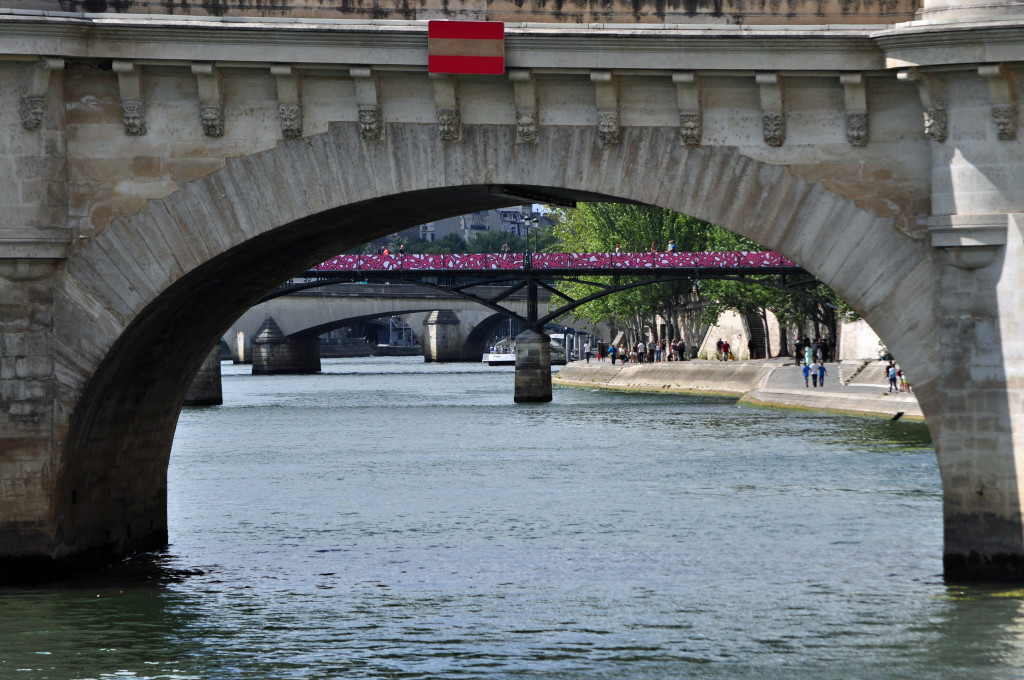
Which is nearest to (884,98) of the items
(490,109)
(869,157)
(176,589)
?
(869,157)

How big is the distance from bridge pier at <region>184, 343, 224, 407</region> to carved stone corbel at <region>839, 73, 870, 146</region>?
53.8 meters

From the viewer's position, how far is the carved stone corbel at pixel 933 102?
15.8m

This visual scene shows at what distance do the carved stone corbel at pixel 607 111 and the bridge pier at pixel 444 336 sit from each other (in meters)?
131

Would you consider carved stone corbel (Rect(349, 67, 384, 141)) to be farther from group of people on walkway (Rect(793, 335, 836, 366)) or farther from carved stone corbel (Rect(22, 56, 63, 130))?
group of people on walkway (Rect(793, 335, 836, 366))

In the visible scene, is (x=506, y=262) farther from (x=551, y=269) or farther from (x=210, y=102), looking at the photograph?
(x=210, y=102)

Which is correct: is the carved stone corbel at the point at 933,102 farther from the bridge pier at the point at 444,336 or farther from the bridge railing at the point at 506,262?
the bridge pier at the point at 444,336

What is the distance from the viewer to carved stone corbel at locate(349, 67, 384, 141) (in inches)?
644

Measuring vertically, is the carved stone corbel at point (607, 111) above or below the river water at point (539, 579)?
above

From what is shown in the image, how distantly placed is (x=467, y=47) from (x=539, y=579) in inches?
273

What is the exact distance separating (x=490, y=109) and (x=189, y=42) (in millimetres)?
3177

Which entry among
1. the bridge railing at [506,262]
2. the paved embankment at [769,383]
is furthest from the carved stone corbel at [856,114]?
the bridge railing at [506,262]

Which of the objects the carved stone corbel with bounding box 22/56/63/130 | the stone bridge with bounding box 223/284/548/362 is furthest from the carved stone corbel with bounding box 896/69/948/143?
the stone bridge with bounding box 223/284/548/362

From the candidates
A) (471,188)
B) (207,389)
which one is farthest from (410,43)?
(207,389)

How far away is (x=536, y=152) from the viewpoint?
16.5 m
